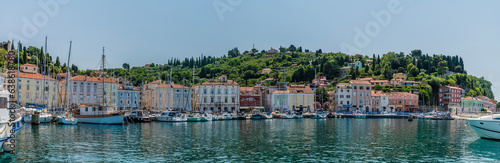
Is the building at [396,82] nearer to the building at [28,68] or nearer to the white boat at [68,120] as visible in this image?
the building at [28,68]

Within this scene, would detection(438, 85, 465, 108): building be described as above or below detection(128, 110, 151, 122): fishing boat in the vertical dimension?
above

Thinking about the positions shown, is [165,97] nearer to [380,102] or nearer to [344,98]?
[344,98]

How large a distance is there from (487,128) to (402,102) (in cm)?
7834

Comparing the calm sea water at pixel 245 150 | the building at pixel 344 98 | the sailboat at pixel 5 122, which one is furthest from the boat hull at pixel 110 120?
the building at pixel 344 98

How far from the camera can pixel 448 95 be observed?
12612 centimetres

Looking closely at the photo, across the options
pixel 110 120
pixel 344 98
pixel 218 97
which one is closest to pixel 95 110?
pixel 110 120

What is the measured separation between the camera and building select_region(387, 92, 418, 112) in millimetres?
113500

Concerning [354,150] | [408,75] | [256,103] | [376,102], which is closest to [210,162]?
[354,150]

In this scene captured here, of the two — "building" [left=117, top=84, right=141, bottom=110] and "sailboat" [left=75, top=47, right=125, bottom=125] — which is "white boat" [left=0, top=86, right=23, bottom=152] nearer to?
"sailboat" [left=75, top=47, right=125, bottom=125]

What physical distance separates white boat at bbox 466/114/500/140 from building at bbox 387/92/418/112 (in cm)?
7548

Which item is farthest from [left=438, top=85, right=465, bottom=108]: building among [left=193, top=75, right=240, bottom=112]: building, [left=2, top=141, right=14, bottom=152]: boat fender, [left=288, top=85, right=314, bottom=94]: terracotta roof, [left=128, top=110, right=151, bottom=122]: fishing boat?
[left=2, top=141, right=14, bottom=152]: boat fender

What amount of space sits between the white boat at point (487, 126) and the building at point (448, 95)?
301 ft

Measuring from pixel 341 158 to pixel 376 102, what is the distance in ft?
295

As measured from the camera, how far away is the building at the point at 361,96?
10962 centimetres
